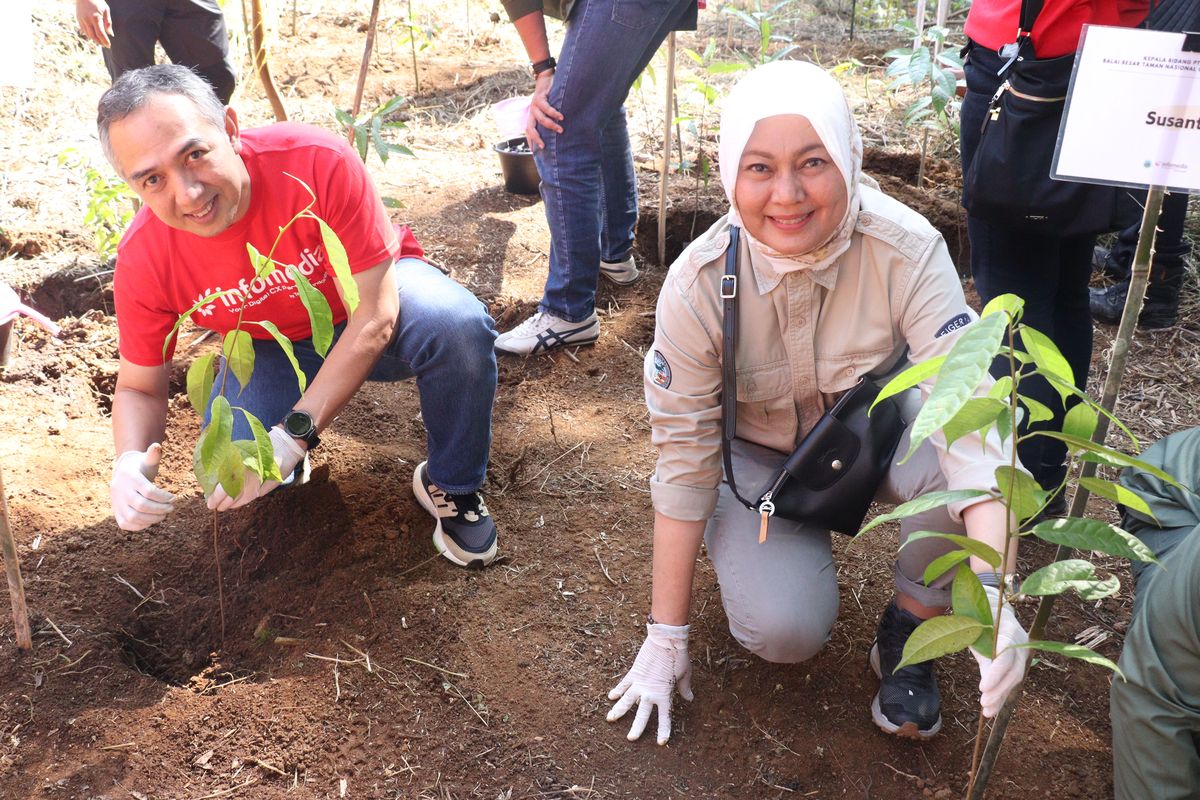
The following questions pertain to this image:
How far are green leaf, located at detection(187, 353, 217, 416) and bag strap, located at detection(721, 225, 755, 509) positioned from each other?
2.58 feet

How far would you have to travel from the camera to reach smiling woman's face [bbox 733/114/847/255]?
139 cm

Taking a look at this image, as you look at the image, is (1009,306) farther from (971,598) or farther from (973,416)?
(971,598)

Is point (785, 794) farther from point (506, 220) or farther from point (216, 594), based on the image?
point (506, 220)

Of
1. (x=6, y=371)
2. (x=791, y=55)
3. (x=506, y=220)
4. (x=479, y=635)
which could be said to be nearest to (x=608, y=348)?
(x=506, y=220)

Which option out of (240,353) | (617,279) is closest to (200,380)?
(240,353)

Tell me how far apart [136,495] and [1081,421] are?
150 cm

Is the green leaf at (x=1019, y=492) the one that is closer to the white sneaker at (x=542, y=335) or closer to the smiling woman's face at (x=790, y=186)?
the smiling woman's face at (x=790, y=186)

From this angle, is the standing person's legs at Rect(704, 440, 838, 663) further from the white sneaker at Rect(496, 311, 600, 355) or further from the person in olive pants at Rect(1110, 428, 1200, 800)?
the white sneaker at Rect(496, 311, 600, 355)

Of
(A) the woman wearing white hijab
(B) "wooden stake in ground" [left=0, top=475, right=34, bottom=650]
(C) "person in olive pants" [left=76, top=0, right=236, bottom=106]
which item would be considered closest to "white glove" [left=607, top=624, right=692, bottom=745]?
(A) the woman wearing white hijab

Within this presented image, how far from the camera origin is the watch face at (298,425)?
5.89 feet

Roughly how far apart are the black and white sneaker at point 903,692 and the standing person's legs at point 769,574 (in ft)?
0.37

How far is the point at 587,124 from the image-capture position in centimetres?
255

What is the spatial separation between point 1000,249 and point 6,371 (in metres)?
2.52

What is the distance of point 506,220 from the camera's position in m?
3.50
